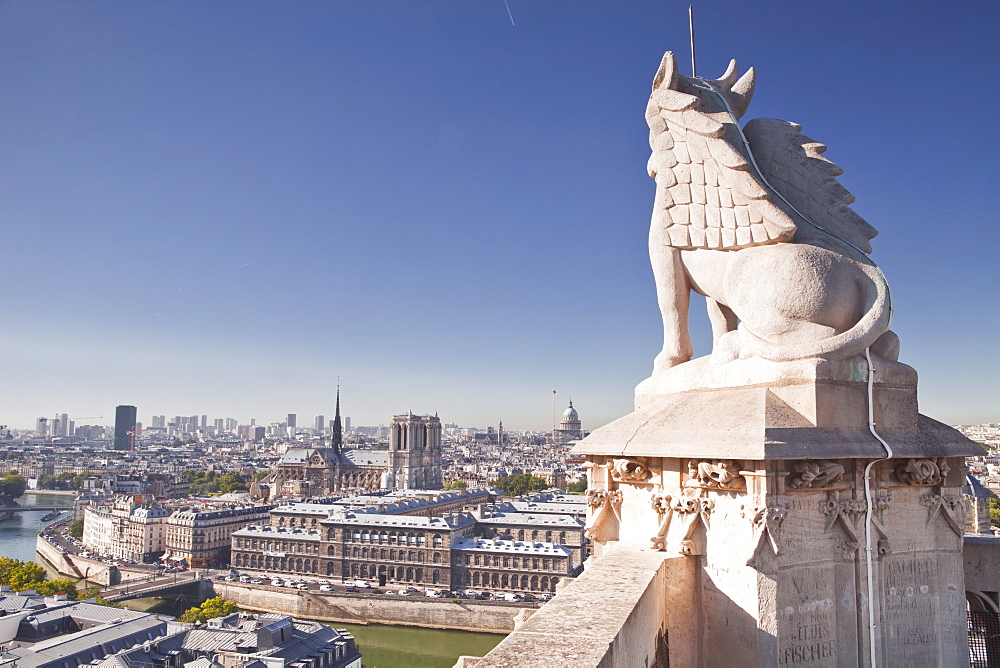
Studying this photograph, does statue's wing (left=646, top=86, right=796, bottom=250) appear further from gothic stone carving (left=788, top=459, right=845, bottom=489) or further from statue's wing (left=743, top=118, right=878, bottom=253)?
gothic stone carving (left=788, top=459, right=845, bottom=489)

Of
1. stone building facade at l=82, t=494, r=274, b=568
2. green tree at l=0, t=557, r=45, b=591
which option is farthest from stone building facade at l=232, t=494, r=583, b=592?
green tree at l=0, t=557, r=45, b=591

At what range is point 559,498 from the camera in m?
68.0

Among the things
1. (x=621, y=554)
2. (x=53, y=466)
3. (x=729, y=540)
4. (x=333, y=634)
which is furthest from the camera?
(x=53, y=466)

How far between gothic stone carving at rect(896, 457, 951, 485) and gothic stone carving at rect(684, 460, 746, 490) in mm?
801

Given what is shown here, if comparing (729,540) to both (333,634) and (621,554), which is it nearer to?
(621,554)

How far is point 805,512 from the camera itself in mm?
3246

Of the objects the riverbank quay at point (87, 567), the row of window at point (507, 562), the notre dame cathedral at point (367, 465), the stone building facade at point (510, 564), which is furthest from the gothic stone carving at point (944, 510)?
the notre dame cathedral at point (367, 465)

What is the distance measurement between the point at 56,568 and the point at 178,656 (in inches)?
1333

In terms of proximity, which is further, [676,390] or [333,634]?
[333,634]

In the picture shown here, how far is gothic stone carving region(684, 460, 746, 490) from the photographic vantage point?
3.22 metres

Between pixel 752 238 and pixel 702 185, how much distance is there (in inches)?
15.5

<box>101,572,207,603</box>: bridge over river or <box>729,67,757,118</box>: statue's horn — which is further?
<box>101,572,207,603</box>: bridge over river

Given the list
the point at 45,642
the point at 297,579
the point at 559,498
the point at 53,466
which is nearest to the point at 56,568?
the point at 297,579

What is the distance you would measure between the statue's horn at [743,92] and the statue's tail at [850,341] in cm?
140
